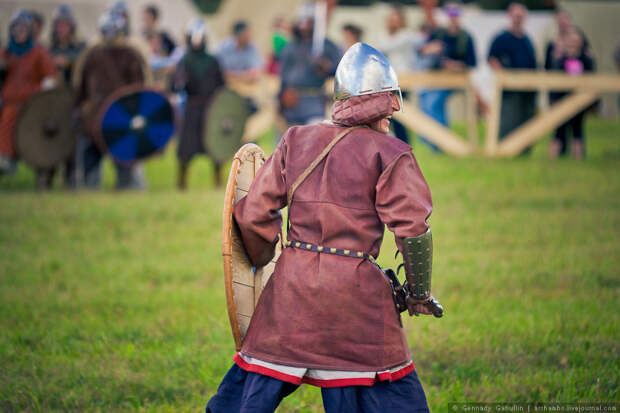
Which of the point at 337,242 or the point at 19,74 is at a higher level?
the point at 19,74

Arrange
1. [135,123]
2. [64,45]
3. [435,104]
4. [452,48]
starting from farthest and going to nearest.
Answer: [435,104]
[452,48]
[64,45]
[135,123]

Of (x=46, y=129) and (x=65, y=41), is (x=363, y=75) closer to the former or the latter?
(x=46, y=129)

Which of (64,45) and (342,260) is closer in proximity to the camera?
(342,260)

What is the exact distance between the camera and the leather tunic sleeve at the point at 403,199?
270 centimetres

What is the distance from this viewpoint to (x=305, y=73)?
9664 millimetres

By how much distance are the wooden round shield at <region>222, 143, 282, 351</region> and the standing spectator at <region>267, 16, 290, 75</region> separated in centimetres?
1073

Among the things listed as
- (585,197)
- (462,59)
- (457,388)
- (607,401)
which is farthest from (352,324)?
(462,59)

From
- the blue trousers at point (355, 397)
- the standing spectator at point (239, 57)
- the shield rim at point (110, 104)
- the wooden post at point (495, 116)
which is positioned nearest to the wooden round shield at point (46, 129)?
the shield rim at point (110, 104)

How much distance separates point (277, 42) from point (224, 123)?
17.3 feet

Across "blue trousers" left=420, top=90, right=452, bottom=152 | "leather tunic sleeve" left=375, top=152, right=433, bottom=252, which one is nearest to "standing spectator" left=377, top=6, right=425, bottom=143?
"blue trousers" left=420, top=90, right=452, bottom=152

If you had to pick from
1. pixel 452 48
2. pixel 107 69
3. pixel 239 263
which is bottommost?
pixel 239 263

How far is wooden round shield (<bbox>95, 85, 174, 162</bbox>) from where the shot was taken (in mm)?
8836

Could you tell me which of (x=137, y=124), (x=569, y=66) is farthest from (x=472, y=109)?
(x=137, y=124)

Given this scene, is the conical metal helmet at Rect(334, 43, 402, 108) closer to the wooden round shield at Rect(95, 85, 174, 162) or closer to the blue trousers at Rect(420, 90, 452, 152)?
the wooden round shield at Rect(95, 85, 174, 162)
